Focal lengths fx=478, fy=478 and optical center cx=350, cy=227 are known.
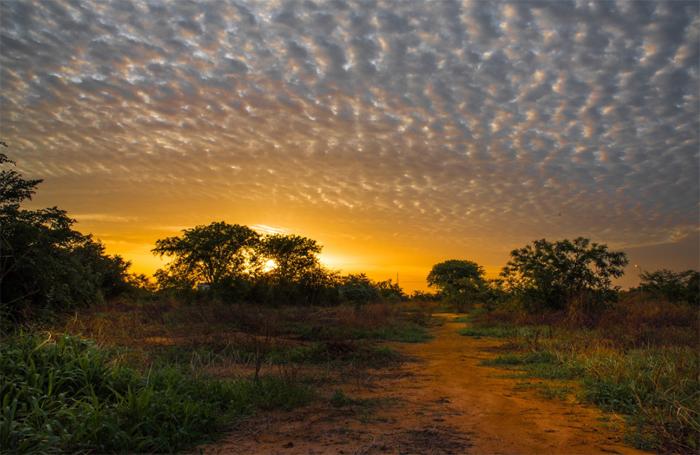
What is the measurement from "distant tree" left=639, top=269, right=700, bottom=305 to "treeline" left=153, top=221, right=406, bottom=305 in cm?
1712

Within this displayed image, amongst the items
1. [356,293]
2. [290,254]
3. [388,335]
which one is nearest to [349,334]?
[388,335]

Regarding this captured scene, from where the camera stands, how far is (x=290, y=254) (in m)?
38.6

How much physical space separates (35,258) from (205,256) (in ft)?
92.1

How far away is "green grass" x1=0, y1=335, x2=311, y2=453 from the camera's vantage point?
4422 mm

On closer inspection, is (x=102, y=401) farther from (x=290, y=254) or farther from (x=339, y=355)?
(x=290, y=254)

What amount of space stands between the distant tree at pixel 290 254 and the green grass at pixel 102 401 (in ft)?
96.7

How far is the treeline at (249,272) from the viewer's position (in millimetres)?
33656

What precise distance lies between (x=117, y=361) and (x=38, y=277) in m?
5.76

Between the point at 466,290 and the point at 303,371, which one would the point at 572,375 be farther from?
the point at 466,290

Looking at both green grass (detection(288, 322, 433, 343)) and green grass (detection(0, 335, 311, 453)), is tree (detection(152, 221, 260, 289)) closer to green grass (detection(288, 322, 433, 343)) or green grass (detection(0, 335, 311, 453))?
green grass (detection(288, 322, 433, 343))

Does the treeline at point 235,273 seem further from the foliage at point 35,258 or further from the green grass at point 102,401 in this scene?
the green grass at point 102,401

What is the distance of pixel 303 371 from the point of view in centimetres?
889

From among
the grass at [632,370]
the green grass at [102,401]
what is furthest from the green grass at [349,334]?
the green grass at [102,401]

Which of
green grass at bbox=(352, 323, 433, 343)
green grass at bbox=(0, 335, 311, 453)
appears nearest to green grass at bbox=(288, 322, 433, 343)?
green grass at bbox=(352, 323, 433, 343)
